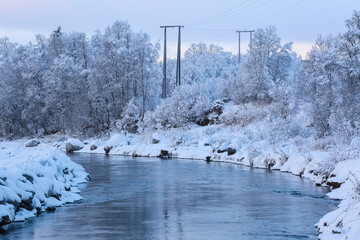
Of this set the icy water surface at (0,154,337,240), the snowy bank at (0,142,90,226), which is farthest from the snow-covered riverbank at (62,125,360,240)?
the snowy bank at (0,142,90,226)

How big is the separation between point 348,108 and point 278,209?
17567 millimetres

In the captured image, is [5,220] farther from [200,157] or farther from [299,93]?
[299,93]

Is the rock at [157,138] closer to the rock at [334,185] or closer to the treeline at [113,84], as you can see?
the treeline at [113,84]

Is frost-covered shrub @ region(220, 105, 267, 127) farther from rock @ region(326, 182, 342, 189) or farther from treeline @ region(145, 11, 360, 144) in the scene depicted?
rock @ region(326, 182, 342, 189)

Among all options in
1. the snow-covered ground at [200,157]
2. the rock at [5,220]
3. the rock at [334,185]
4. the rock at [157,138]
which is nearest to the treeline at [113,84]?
the snow-covered ground at [200,157]

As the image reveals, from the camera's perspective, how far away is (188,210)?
54.0ft

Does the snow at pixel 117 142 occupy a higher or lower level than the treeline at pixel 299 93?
lower

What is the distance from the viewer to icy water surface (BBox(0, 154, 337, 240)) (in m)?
13.1

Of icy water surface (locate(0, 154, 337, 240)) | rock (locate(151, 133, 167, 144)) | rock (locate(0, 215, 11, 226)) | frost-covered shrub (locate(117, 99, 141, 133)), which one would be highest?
frost-covered shrub (locate(117, 99, 141, 133))

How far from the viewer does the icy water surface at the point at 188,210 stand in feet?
42.8

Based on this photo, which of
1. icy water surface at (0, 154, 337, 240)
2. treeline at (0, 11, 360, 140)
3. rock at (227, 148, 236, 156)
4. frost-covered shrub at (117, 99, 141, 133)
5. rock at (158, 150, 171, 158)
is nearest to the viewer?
icy water surface at (0, 154, 337, 240)

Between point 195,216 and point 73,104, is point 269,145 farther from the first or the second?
point 73,104

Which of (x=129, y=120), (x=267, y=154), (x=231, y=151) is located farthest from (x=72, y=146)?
(x=267, y=154)

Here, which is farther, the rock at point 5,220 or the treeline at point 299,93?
the treeline at point 299,93
